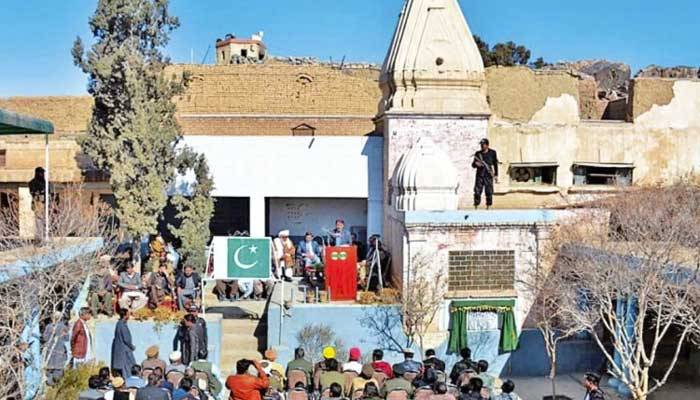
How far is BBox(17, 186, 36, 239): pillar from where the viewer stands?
15796 millimetres

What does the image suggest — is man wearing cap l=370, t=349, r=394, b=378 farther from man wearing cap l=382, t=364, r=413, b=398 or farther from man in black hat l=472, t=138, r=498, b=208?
man in black hat l=472, t=138, r=498, b=208

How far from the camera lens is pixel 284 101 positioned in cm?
2870

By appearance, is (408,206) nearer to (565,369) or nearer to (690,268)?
(565,369)

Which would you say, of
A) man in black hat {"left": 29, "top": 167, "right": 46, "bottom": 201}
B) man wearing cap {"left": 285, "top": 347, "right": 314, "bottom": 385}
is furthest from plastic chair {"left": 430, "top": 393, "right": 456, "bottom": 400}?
man in black hat {"left": 29, "top": 167, "right": 46, "bottom": 201}

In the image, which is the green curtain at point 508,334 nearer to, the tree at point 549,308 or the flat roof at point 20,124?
the tree at point 549,308

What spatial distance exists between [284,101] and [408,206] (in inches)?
490

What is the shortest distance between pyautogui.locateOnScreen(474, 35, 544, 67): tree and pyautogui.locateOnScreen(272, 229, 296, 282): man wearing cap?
2877 cm

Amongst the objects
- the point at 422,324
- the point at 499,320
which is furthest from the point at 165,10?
the point at 499,320

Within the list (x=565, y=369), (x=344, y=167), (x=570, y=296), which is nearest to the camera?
(x=570, y=296)

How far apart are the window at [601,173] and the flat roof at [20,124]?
16782 millimetres

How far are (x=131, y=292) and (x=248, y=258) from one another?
2.57 metres

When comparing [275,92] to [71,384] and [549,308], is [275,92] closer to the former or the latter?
[549,308]

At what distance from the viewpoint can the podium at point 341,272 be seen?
17.2m

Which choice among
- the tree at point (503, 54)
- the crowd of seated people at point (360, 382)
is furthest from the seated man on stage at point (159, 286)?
the tree at point (503, 54)
